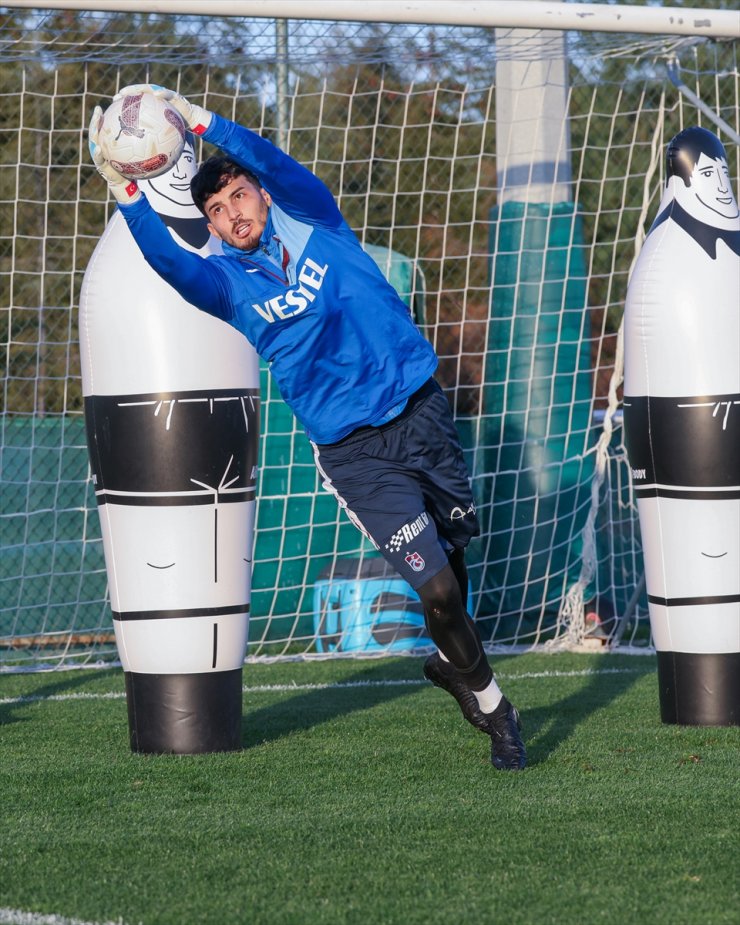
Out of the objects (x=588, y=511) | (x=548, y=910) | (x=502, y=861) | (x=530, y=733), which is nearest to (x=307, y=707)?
(x=530, y=733)

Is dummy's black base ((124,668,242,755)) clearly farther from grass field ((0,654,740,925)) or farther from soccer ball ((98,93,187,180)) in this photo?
soccer ball ((98,93,187,180))

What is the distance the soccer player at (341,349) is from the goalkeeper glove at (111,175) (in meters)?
0.02

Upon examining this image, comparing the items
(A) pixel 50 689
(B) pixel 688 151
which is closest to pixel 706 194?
(B) pixel 688 151

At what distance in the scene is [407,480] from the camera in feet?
14.0

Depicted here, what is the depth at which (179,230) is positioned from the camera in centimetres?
461

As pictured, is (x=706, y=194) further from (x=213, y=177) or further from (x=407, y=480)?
(x=213, y=177)

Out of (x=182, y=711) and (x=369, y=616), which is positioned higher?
(x=182, y=711)

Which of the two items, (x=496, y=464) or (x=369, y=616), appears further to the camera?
(x=496, y=464)

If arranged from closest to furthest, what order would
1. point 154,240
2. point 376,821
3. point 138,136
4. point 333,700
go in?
1. point 376,821
2. point 138,136
3. point 154,240
4. point 333,700

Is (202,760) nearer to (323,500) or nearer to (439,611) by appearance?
(439,611)

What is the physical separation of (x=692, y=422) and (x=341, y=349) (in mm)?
Answer: 1495

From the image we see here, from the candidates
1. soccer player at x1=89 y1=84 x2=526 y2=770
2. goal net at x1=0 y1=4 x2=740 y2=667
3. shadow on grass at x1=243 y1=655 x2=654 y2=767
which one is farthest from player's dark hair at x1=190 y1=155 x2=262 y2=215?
goal net at x1=0 y1=4 x2=740 y2=667

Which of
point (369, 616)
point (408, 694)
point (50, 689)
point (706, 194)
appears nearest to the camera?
point (706, 194)

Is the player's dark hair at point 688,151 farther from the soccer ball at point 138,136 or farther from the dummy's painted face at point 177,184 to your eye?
the soccer ball at point 138,136
